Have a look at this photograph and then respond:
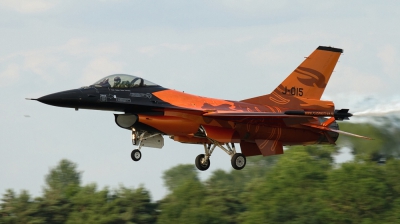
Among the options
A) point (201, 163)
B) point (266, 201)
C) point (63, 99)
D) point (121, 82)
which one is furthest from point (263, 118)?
point (266, 201)

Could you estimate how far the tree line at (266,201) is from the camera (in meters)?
52.3

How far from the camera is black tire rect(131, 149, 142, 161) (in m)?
26.4

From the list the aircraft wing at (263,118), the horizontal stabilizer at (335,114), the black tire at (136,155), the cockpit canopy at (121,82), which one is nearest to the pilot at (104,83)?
the cockpit canopy at (121,82)

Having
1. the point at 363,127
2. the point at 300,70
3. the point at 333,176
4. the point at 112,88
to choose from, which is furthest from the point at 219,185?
the point at 112,88

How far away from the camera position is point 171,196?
57.8 meters

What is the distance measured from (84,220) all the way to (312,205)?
600 inches

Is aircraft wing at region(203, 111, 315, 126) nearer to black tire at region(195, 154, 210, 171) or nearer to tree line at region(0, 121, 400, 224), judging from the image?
black tire at region(195, 154, 210, 171)

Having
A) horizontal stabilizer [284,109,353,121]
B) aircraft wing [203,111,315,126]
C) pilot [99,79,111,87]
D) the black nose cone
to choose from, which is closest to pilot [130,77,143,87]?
pilot [99,79,111,87]

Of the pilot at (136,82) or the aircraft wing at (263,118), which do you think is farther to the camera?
the aircraft wing at (263,118)

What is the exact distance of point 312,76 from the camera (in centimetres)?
2948

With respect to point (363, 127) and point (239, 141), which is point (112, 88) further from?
point (363, 127)

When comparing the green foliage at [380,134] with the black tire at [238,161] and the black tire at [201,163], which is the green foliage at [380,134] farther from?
the black tire at [201,163]

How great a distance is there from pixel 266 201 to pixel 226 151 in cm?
2696

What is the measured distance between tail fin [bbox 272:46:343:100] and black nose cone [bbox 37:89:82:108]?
7.71 metres
